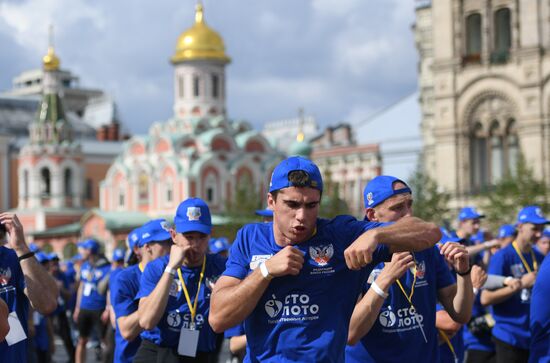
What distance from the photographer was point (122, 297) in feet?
26.5

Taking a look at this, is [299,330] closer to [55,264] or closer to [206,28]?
[55,264]

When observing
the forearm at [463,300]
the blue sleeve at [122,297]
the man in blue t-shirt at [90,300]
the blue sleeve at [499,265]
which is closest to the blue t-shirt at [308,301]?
the forearm at [463,300]

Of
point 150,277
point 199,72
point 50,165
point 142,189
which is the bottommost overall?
point 150,277

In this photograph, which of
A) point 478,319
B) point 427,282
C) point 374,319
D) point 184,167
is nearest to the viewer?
point 374,319

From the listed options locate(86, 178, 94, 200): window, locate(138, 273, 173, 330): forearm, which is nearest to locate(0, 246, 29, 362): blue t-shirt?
locate(138, 273, 173, 330): forearm

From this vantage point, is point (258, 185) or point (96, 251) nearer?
point (96, 251)

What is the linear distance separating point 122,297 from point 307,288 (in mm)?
3173

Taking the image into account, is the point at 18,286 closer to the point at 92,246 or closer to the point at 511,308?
the point at 511,308

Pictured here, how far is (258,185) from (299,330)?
211 ft

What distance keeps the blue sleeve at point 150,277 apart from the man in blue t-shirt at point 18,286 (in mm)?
957

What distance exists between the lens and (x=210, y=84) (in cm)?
6988

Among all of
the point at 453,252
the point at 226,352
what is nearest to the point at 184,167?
the point at 226,352

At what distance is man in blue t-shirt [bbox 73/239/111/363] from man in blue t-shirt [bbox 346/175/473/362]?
32.3ft

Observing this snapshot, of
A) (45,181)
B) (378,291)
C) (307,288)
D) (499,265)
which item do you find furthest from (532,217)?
(45,181)
